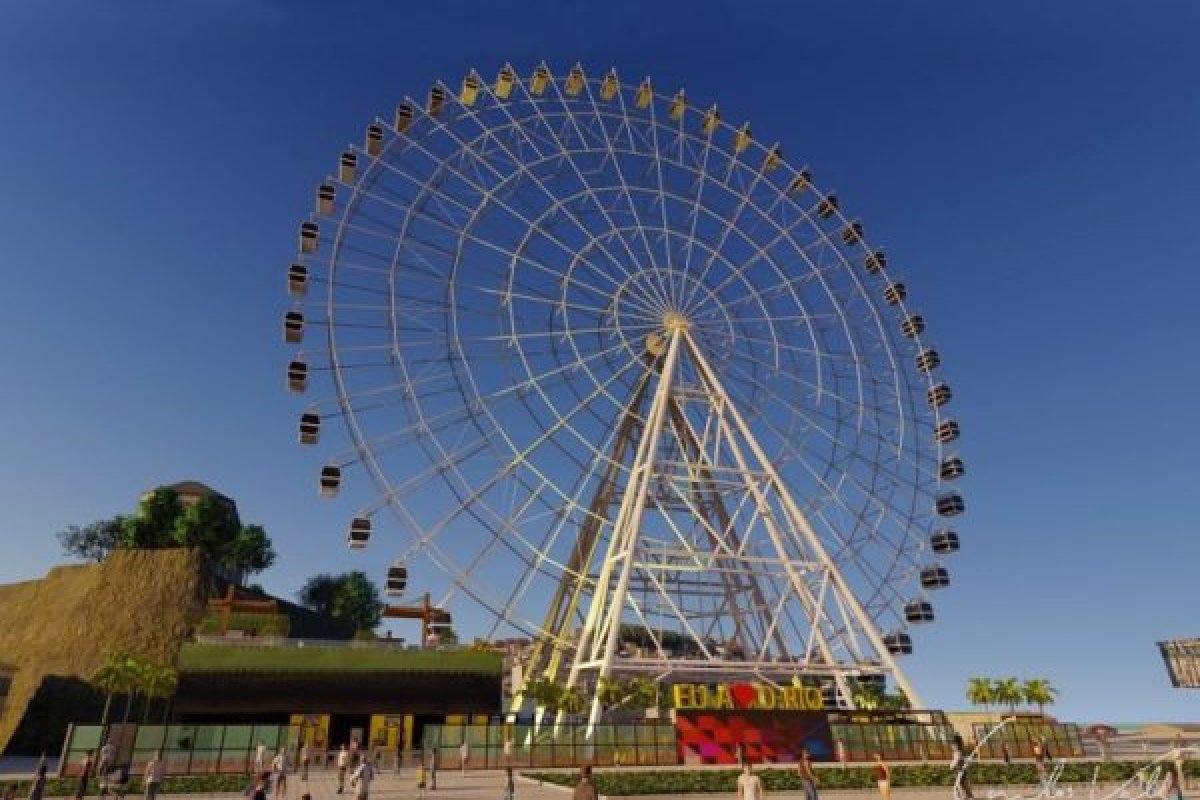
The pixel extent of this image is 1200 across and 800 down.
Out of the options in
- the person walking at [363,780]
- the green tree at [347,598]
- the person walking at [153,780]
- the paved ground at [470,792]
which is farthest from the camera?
the green tree at [347,598]

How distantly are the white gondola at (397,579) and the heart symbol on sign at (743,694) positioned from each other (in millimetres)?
15825

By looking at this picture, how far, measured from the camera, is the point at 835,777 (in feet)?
96.4

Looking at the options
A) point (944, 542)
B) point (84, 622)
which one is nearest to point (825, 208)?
point (944, 542)

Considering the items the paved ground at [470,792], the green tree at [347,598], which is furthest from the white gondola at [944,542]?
the green tree at [347,598]

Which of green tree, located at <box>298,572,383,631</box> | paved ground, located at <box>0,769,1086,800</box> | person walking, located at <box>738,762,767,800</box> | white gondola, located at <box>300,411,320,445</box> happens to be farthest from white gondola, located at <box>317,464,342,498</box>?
green tree, located at <box>298,572,383,631</box>

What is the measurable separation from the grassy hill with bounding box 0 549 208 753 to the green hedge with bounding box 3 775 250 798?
40.3 meters

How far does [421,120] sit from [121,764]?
31955 mm

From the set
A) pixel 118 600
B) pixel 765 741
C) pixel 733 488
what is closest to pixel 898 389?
pixel 733 488

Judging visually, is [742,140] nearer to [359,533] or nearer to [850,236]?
[850,236]

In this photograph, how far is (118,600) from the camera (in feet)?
229

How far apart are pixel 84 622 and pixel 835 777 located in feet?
213

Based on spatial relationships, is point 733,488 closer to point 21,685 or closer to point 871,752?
point 871,752

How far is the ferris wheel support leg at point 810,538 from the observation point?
4112 cm

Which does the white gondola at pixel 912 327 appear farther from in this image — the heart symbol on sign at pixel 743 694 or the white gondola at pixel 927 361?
the heart symbol on sign at pixel 743 694
